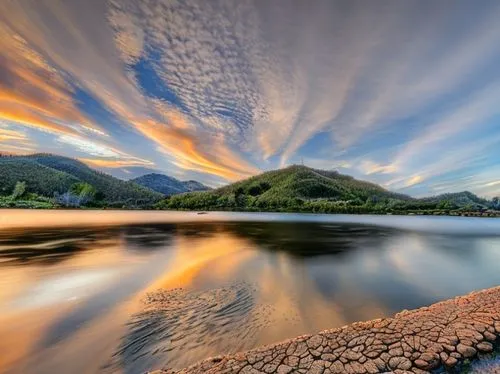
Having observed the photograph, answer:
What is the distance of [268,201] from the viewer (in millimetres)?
166750

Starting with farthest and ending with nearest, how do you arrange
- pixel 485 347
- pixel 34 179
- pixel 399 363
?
pixel 34 179 < pixel 485 347 < pixel 399 363

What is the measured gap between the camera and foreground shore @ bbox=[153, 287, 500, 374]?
4.74 m

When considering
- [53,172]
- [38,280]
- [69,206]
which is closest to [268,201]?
[69,206]

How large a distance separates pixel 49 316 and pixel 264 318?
24.0 feet

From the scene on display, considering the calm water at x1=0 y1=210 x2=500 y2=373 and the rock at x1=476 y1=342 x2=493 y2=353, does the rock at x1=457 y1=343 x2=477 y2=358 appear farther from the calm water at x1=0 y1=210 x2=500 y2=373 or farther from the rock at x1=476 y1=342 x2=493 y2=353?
the calm water at x1=0 y1=210 x2=500 y2=373

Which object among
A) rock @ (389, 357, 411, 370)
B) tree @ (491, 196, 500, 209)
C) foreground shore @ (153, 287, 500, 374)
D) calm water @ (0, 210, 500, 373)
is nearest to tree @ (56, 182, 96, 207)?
calm water @ (0, 210, 500, 373)

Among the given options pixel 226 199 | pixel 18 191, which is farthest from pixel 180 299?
pixel 226 199

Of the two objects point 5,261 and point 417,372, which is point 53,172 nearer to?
point 5,261

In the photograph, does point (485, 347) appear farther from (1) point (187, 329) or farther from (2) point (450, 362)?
(1) point (187, 329)

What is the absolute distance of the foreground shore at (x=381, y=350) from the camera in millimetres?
4742

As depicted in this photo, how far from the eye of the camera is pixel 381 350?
5129 mm

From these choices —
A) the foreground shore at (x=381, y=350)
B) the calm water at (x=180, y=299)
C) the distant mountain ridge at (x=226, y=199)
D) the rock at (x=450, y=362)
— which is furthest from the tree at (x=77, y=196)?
the rock at (x=450, y=362)

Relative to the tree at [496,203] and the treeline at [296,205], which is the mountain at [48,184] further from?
the tree at [496,203]

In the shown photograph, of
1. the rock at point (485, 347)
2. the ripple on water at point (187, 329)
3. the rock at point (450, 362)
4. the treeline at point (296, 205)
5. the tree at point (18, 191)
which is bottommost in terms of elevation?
the ripple on water at point (187, 329)
